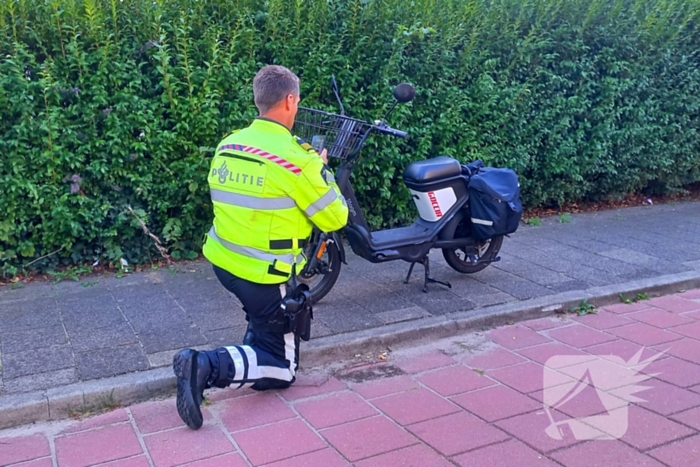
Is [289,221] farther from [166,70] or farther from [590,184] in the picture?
[590,184]

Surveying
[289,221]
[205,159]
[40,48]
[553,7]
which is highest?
[553,7]

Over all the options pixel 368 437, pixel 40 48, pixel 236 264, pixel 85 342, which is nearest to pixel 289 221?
pixel 236 264

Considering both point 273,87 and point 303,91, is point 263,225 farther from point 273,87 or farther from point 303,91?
point 303,91

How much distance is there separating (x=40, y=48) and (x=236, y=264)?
130 inches

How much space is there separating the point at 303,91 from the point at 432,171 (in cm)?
180

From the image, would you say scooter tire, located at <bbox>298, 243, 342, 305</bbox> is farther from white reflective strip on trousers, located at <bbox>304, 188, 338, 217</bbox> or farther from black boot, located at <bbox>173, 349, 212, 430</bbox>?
black boot, located at <bbox>173, 349, 212, 430</bbox>

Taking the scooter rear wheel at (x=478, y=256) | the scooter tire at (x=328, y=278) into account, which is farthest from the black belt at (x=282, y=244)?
the scooter rear wheel at (x=478, y=256)

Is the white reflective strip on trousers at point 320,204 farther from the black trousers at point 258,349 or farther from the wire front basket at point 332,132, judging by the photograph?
the wire front basket at point 332,132

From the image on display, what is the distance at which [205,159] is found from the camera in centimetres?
650

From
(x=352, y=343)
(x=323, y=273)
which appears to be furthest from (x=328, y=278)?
(x=352, y=343)

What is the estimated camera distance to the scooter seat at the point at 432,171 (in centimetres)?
587

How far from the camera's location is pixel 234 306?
560 centimetres

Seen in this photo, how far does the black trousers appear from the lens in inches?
156

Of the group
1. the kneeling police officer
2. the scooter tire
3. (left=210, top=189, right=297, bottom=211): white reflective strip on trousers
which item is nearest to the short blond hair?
the kneeling police officer
